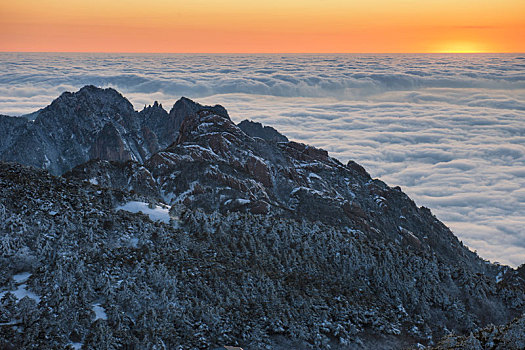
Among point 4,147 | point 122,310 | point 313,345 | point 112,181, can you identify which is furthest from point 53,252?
point 4,147

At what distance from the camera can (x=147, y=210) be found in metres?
47.0

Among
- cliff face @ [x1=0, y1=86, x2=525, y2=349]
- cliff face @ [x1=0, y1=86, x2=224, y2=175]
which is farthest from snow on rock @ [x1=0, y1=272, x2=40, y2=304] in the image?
cliff face @ [x1=0, y1=86, x2=224, y2=175]

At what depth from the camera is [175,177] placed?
76062 mm

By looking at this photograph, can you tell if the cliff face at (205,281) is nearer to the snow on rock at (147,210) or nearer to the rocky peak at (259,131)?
the snow on rock at (147,210)

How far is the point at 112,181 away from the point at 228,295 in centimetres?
4693

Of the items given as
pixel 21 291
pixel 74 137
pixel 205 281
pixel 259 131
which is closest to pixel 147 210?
pixel 205 281

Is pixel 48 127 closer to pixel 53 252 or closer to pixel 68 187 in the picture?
pixel 68 187

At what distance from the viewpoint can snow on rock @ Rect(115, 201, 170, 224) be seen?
45.8 metres

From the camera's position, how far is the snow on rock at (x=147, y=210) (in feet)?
150

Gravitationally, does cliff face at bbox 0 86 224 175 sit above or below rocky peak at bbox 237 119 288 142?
below

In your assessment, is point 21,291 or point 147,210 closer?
point 21,291

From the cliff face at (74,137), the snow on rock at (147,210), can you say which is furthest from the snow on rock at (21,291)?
the cliff face at (74,137)

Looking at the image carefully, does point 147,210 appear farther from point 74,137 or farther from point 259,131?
point 74,137

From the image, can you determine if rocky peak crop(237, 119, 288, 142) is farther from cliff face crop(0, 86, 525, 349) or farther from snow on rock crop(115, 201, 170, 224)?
snow on rock crop(115, 201, 170, 224)
